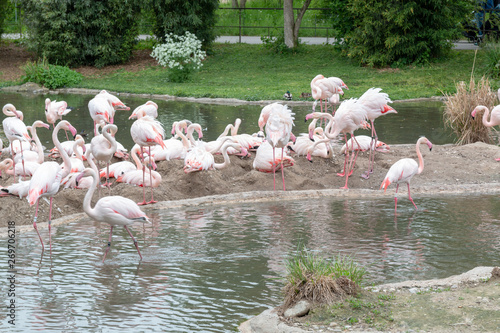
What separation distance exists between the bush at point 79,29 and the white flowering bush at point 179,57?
172 inches

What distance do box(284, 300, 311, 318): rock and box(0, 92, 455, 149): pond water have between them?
7.82 meters

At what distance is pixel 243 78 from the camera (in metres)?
24.3

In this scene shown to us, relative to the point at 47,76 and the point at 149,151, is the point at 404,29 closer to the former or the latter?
the point at 47,76

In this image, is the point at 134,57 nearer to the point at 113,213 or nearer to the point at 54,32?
the point at 54,32

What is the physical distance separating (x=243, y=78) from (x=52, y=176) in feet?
58.9

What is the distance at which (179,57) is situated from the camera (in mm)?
23297

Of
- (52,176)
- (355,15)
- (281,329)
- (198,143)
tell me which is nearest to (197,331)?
(281,329)

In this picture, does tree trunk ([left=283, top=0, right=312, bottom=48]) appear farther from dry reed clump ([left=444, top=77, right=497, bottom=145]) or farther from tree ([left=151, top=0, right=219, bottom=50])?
dry reed clump ([left=444, top=77, right=497, bottom=145])

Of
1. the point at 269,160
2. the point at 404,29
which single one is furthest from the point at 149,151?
the point at 404,29

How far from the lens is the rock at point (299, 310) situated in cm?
489

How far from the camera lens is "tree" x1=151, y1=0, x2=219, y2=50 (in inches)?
1058

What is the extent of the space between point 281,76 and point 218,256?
1839 cm

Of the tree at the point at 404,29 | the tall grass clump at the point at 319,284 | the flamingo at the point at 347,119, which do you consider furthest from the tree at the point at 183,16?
the tall grass clump at the point at 319,284

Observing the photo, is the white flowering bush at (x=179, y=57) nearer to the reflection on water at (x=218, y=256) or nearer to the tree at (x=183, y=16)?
the tree at (x=183, y=16)
